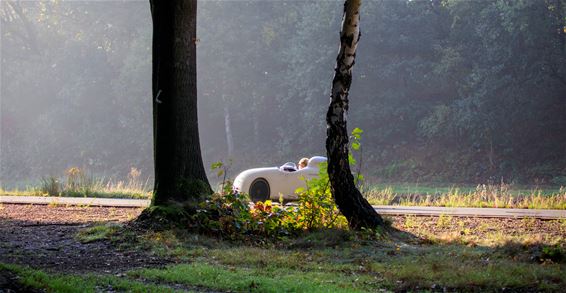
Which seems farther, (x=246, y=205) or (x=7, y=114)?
(x=7, y=114)

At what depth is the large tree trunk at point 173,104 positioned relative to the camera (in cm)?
1226

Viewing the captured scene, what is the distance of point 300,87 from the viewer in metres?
49.9

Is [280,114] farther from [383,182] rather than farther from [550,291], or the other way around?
[550,291]

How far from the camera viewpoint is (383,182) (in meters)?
42.9

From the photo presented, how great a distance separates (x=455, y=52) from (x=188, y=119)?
113 ft

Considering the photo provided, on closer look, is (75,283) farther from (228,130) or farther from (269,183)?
(228,130)

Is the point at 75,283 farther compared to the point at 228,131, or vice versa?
→ the point at 228,131

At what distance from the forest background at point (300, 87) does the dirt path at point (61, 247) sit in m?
25.5

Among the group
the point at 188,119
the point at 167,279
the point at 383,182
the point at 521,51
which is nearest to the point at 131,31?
the point at 383,182

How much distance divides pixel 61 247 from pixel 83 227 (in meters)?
2.00

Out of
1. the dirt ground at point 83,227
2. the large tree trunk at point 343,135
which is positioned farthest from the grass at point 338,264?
the large tree trunk at point 343,135

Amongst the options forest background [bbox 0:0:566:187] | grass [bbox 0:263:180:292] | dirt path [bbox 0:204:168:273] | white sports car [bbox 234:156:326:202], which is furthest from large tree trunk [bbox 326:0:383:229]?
forest background [bbox 0:0:566:187]

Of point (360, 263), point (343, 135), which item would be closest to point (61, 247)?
point (360, 263)

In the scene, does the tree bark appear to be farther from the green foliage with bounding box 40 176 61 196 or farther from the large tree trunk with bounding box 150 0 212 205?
the large tree trunk with bounding box 150 0 212 205
